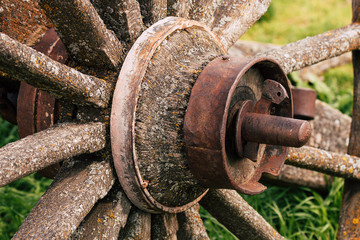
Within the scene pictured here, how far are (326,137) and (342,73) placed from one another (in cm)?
173

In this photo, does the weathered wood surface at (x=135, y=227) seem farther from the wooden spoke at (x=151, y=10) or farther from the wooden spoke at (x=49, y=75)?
the wooden spoke at (x=151, y=10)

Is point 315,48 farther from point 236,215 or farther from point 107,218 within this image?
point 107,218

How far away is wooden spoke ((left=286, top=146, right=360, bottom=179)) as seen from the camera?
177 cm

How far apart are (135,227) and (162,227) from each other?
14cm

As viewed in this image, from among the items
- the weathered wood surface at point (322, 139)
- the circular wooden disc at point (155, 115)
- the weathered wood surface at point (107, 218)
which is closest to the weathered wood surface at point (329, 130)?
the weathered wood surface at point (322, 139)

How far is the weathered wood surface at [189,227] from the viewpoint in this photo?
1608 millimetres

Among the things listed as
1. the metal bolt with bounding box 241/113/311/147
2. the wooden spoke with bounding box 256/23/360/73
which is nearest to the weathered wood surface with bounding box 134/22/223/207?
the metal bolt with bounding box 241/113/311/147

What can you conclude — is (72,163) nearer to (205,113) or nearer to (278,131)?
(205,113)

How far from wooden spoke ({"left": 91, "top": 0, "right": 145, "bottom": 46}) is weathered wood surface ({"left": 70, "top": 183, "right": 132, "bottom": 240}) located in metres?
0.49

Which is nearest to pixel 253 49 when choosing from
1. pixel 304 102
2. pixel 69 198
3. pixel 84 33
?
pixel 304 102

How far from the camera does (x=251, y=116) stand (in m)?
1.30

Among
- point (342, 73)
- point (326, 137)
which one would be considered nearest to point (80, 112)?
point (326, 137)

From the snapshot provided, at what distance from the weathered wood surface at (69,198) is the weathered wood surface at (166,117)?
0.45 ft

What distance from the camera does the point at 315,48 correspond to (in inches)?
73.0
